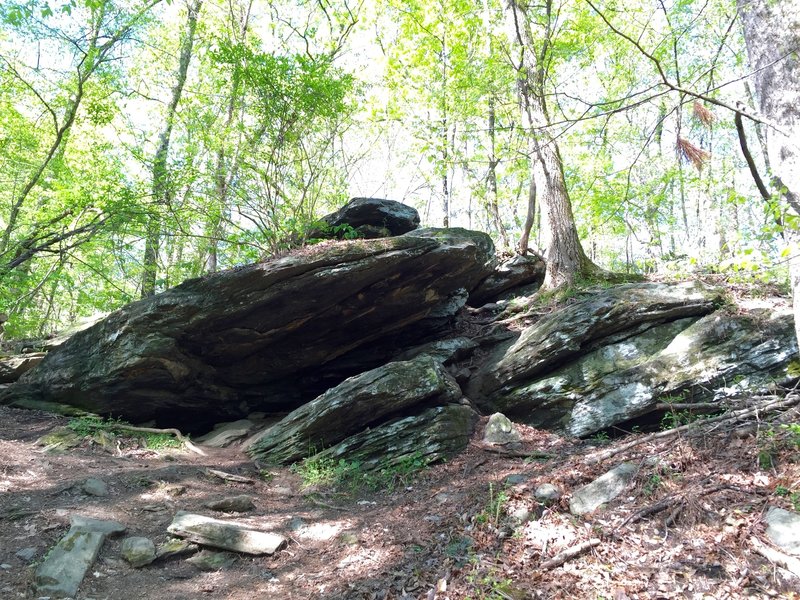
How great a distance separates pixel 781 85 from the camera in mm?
4453

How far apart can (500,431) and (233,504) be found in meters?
4.00

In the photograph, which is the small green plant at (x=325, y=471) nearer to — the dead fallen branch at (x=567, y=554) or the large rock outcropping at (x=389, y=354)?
the large rock outcropping at (x=389, y=354)

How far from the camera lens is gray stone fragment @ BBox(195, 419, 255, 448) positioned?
930cm

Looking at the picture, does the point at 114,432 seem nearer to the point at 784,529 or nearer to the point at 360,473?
the point at 360,473

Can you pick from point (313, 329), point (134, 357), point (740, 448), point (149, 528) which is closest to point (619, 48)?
point (313, 329)

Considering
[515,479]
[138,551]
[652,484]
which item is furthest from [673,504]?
[138,551]

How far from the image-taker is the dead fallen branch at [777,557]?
11.0ft

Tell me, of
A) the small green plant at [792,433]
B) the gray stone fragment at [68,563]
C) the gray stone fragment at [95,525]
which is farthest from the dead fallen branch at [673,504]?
the gray stone fragment at [95,525]

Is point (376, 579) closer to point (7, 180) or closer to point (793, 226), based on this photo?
point (793, 226)

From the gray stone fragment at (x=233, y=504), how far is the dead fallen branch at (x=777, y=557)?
5305 millimetres

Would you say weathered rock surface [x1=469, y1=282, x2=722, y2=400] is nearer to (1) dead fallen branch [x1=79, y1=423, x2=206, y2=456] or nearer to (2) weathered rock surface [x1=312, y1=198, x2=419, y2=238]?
(2) weathered rock surface [x1=312, y1=198, x2=419, y2=238]

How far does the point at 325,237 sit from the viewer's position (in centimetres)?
1062

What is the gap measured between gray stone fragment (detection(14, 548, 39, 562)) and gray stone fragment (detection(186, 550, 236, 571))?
1.32 m

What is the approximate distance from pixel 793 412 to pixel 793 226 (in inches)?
95.5
